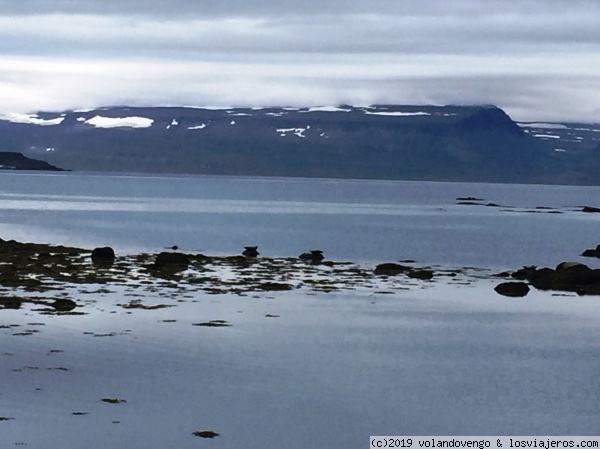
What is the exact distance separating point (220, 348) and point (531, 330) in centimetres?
1148

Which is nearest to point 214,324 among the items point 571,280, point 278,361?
point 278,361

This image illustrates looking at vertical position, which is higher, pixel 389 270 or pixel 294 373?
pixel 294 373

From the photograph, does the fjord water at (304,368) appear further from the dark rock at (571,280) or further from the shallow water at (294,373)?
the dark rock at (571,280)

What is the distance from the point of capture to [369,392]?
81.0 ft

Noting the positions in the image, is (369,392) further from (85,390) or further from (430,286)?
(430,286)

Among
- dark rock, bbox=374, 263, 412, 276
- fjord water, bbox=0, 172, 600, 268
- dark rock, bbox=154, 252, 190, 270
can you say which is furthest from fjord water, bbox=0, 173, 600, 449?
fjord water, bbox=0, 172, 600, 268

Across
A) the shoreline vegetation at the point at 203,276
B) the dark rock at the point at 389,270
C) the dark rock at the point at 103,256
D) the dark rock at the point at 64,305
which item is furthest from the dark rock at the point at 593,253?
the dark rock at the point at 64,305

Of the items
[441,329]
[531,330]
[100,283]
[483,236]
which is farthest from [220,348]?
[483,236]

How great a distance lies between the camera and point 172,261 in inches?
2141

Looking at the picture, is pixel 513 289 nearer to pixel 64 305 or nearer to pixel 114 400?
pixel 64 305

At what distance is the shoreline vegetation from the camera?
135 ft

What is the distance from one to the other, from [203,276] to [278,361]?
21.6 metres

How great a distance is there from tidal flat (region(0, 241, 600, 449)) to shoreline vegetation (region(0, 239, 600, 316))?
0.25 metres

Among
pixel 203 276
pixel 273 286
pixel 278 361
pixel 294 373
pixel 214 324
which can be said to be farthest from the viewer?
pixel 203 276
